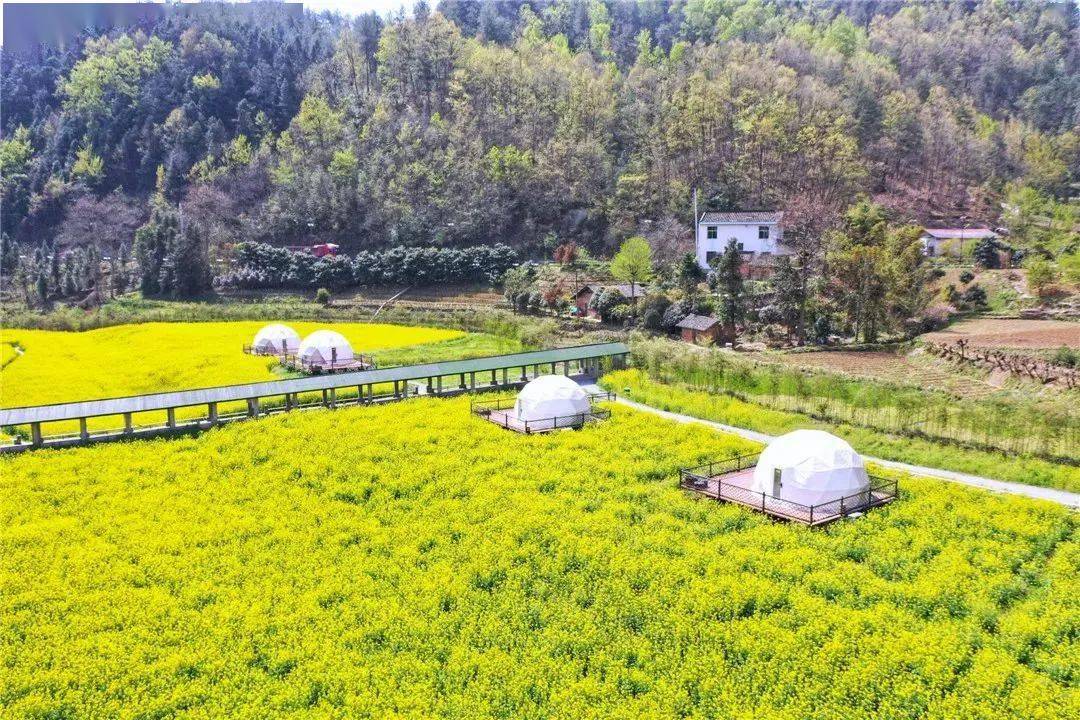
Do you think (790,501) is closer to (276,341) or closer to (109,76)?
(276,341)

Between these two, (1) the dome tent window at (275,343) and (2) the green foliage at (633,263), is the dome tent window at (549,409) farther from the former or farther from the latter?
(2) the green foliage at (633,263)

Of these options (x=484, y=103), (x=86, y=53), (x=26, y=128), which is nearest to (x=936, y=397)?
(x=484, y=103)

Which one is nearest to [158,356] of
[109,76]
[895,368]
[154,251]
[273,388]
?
[273,388]

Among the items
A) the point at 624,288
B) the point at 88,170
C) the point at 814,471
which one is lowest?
the point at 814,471

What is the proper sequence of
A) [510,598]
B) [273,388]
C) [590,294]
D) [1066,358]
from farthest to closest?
[590,294] < [1066,358] < [273,388] < [510,598]

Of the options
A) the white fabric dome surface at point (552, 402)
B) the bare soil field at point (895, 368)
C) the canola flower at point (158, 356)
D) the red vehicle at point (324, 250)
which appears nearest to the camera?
the white fabric dome surface at point (552, 402)

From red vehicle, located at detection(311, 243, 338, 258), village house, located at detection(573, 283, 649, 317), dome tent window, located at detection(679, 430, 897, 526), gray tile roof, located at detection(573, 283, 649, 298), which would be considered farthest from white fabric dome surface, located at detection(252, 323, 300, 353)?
red vehicle, located at detection(311, 243, 338, 258)

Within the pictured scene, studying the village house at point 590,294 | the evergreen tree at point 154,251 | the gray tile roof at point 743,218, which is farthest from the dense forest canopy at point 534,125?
the village house at point 590,294
